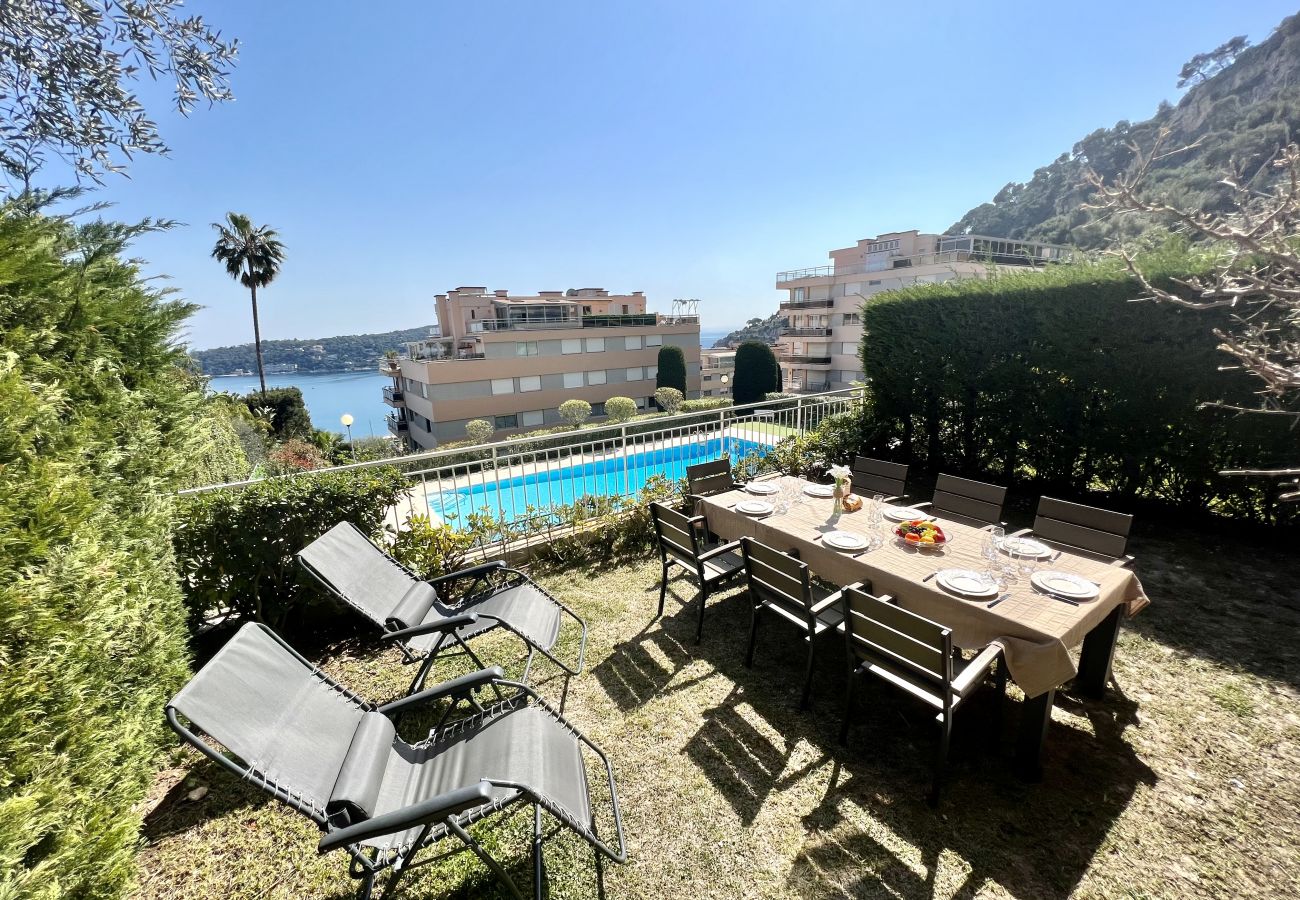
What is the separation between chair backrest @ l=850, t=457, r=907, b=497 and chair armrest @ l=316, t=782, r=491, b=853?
411cm

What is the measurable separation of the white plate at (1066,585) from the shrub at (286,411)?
27058 millimetres

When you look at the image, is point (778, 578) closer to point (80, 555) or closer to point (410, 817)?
point (410, 817)

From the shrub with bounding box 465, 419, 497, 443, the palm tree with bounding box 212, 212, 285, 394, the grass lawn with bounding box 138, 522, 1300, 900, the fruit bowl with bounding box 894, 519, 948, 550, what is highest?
the palm tree with bounding box 212, 212, 285, 394

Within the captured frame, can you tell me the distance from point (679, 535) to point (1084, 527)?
2.85 m

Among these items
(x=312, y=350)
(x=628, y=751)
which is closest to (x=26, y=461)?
(x=628, y=751)

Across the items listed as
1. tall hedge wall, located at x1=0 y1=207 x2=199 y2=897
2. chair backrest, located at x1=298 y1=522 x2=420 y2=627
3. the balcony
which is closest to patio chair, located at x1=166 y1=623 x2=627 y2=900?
tall hedge wall, located at x1=0 y1=207 x2=199 y2=897

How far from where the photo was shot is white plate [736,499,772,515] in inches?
149

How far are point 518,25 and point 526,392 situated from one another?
23.6 meters

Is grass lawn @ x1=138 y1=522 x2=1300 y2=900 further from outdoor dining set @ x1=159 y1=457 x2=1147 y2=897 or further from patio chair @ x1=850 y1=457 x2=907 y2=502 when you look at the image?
patio chair @ x1=850 y1=457 x2=907 y2=502

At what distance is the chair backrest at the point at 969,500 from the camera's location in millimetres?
3836

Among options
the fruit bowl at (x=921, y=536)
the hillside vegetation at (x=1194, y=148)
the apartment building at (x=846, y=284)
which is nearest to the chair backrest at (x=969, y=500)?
the fruit bowl at (x=921, y=536)

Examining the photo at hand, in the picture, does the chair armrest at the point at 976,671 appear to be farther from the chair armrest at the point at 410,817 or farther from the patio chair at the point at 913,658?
the chair armrest at the point at 410,817

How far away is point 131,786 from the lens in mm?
1842

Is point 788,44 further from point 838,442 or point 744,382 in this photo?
point 744,382
